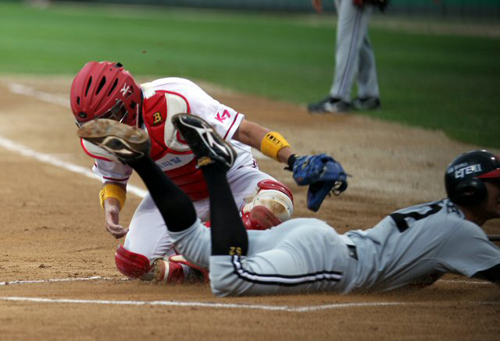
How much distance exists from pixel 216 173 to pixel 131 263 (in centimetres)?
99

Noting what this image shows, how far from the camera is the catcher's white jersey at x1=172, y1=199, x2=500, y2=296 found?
4812mm

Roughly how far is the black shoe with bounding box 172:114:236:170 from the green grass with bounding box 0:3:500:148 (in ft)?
21.7

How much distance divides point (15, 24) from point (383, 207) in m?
22.8

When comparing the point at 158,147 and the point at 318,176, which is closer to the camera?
the point at 318,176

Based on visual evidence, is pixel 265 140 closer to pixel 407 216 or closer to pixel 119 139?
pixel 407 216

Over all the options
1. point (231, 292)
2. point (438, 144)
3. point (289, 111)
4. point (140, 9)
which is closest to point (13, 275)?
point (231, 292)

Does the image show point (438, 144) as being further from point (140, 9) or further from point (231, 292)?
point (140, 9)

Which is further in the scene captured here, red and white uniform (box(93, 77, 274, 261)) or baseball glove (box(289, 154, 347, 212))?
red and white uniform (box(93, 77, 274, 261))

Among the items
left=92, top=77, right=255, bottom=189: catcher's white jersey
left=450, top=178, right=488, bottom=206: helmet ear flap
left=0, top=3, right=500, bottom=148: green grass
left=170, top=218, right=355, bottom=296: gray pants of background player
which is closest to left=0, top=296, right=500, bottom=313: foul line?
left=170, top=218, right=355, bottom=296: gray pants of background player

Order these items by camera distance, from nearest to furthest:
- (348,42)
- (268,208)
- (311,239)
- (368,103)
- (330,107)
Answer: (311,239), (268,208), (348,42), (330,107), (368,103)

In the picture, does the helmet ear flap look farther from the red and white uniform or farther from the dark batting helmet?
the red and white uniform

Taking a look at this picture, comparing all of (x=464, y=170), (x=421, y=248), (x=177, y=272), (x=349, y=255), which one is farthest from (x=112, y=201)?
(x=464, y=170)

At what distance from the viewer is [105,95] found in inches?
213

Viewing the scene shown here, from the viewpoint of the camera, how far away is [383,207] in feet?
27.1
